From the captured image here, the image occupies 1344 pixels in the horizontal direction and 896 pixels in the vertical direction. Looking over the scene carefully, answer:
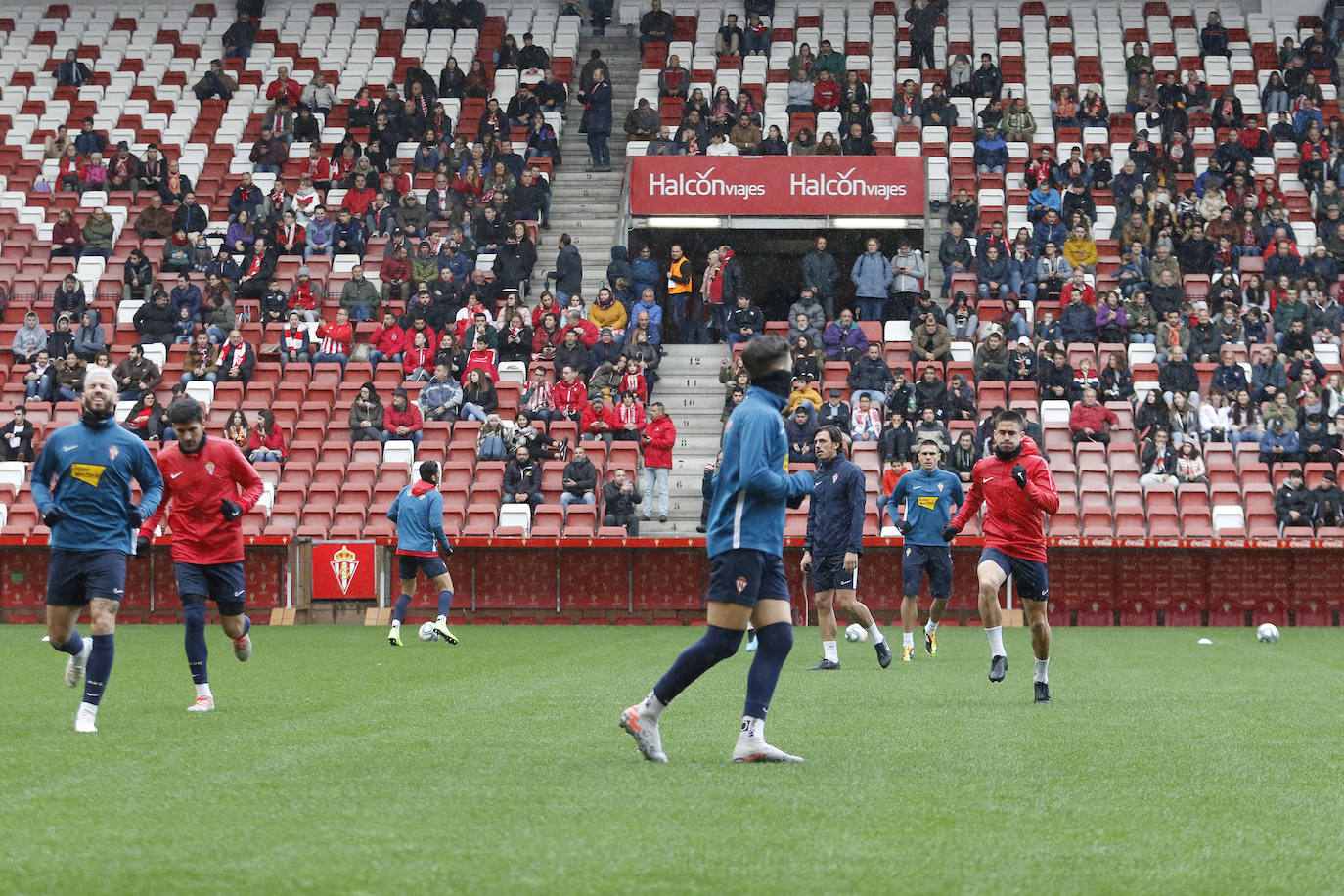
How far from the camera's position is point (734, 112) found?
32469mm

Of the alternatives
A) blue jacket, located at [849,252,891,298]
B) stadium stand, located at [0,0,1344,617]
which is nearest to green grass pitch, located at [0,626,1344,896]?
stadium stand, located at [0,0,1344,617]

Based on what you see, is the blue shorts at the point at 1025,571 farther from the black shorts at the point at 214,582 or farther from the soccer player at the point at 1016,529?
the black shorts at the point at 214,582

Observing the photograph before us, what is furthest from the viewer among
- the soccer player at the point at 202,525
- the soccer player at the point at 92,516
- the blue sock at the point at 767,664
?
the soccer player at the point at 202,525

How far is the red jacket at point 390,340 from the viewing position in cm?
2859

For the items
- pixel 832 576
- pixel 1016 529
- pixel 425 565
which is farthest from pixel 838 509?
pixel 425 565

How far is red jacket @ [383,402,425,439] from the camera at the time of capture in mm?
26669

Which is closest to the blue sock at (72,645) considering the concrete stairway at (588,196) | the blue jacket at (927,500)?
the blue jacket at (927,500)

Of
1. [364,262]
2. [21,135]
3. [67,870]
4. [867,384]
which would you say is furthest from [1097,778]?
[21,135]

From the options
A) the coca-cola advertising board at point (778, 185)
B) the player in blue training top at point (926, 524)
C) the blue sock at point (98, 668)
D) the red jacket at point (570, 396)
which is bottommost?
the blue sock at point (98, 668)

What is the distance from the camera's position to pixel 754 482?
7.63m

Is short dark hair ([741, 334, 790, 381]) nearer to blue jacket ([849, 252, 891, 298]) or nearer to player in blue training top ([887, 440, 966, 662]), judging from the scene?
player in blue training top ([887, 440, 966, 662])

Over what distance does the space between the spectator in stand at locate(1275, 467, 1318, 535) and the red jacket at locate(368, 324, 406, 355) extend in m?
14.1

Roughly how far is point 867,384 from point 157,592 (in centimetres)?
1104

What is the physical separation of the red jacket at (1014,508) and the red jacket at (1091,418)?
14.0 meters
